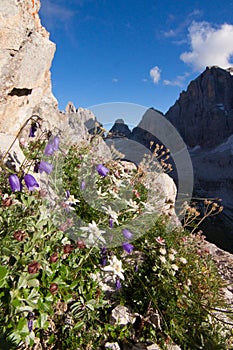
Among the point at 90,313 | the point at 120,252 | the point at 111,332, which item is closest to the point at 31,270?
the point at 90,313

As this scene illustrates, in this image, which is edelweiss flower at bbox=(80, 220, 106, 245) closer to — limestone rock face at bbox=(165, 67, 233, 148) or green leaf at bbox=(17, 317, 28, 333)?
green leaf at bbox=(17, 317, 28, 333)

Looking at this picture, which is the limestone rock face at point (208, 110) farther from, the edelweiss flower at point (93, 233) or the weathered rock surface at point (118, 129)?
the edelweiss flower at point (93, 233)

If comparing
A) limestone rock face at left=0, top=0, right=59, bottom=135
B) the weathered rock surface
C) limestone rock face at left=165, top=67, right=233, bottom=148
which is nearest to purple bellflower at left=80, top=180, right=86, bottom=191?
the weathered rock surface

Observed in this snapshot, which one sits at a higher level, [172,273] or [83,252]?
[172,273]

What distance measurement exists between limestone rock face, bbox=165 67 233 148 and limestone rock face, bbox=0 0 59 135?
327 feet

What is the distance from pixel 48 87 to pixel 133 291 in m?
4.90

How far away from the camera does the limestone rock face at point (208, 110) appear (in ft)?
319

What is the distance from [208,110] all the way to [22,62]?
108 m

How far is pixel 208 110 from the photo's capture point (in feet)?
332

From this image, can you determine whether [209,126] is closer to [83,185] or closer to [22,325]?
[83,185]

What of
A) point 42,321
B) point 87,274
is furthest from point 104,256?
point 42,321

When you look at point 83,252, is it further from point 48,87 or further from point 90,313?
point 48,87

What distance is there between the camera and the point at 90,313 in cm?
176

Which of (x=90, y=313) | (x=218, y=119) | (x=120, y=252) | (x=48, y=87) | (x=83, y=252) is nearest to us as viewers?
(x=90, y=313)
